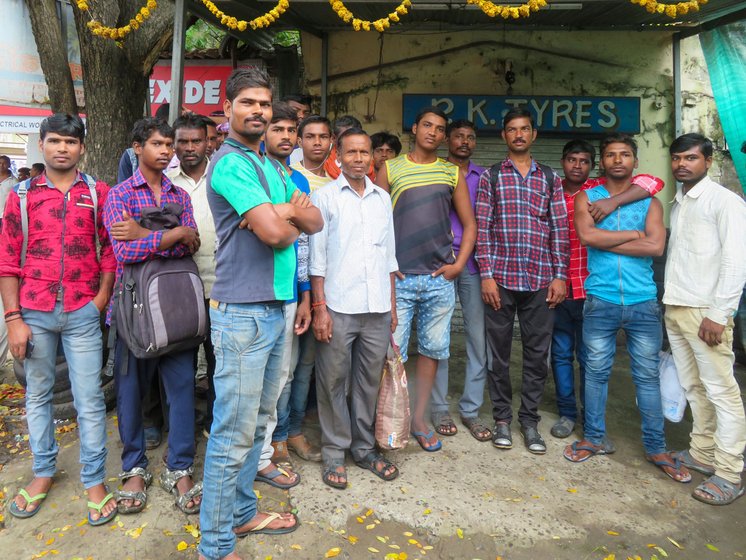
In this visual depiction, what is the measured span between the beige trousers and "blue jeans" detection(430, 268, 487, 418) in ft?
4.01

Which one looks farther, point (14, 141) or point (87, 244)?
point (14, 141)

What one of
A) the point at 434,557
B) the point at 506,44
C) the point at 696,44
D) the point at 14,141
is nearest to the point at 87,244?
the point at 434,557

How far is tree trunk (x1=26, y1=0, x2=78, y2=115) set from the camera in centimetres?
533

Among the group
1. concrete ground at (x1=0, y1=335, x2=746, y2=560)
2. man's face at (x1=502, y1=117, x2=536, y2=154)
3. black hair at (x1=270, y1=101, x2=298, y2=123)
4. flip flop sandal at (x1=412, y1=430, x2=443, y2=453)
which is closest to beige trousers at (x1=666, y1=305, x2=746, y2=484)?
concrete ground at (x1=0, y1=335, x2=746, y2=560)

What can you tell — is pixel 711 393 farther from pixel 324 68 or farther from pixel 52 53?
pixel 52 53

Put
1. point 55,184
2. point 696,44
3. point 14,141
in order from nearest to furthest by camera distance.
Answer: point 55,184, point 696,44, point 14,141

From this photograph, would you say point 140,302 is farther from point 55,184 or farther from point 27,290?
point 55,184

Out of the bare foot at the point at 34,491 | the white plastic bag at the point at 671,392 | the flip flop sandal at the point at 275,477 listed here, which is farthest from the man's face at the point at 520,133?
the bare foot at the point at 34,491

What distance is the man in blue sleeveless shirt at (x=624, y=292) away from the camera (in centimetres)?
326

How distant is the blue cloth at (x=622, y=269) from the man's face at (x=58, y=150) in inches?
124

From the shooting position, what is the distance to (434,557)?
99.1 inches

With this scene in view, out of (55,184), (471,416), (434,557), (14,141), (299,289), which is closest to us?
(434,557)

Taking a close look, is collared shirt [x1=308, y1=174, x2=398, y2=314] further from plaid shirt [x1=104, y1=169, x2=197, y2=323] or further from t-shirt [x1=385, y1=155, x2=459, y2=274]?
plaid shirt [x1=104, y1=169, x2=197, y2=323]

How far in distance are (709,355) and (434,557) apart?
6.72 feet
